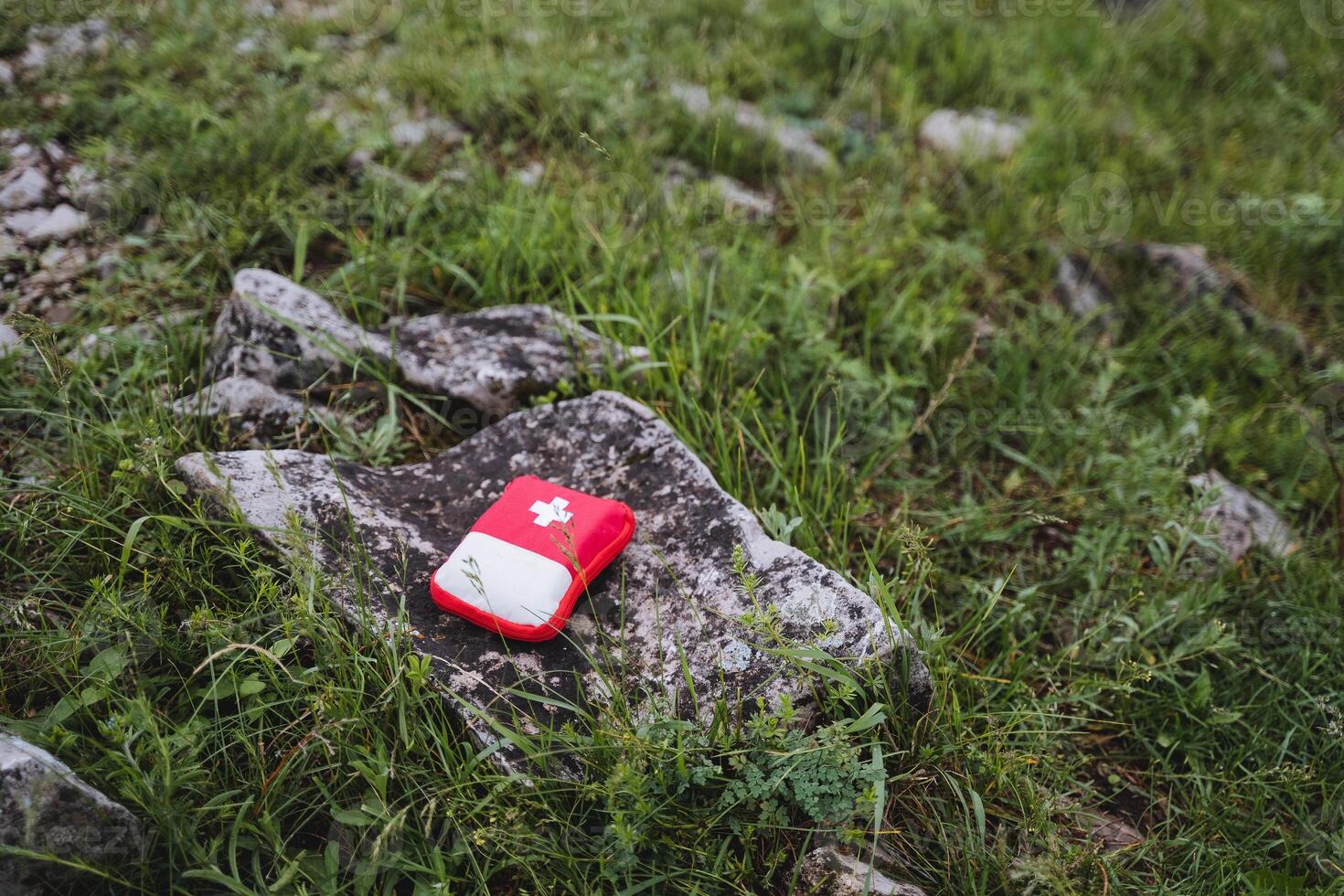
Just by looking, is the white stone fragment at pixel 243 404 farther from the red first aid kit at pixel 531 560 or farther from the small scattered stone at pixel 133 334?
the red first aid kit at pixel 531 560

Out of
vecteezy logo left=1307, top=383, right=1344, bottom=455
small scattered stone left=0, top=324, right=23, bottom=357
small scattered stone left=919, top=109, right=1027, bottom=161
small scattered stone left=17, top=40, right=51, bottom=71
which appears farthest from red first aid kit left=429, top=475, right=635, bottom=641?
small scattered stone left=17, top=40, right=51, bottom=71

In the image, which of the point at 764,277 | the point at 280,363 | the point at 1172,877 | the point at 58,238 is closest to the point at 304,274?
the point at 280,363

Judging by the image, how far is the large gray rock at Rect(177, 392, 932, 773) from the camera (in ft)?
6.20

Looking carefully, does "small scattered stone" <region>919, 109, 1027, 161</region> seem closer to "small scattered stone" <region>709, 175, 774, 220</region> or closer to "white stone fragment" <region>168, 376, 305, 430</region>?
"small scattered stone" <region>709, 175, 774, 220</region>

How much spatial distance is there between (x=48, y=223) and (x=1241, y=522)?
4462 millimetres

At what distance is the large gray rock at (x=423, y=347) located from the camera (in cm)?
257

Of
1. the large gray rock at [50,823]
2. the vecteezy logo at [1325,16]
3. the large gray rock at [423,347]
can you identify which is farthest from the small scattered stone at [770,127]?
the vecteezy logo at [1325,16]

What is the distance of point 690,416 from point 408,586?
1.08m

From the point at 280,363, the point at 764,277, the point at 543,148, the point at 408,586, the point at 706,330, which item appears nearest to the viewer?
the point at 408,586

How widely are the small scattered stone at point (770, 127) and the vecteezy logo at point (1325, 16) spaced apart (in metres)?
3.83

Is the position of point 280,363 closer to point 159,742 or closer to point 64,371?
point 64,371

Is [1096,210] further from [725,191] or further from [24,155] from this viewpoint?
[24,155]

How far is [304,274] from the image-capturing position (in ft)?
10.0

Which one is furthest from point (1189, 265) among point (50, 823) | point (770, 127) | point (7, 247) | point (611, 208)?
point (7, 247)
